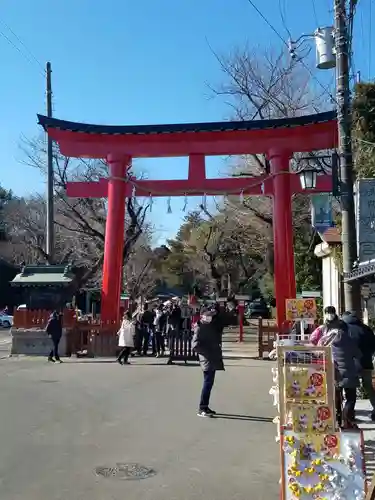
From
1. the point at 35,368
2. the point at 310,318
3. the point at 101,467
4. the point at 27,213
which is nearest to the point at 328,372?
the point at 101,467

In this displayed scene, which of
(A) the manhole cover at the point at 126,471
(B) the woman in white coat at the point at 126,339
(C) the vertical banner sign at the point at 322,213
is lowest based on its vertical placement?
(A) the manhole cover at the point at 126,471

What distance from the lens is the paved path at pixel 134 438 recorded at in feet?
20.2

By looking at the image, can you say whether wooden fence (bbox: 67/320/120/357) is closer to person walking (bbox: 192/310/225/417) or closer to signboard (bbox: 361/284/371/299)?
signboard (bbox: 361/284/371/299)

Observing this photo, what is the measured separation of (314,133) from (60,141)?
8.64 metres

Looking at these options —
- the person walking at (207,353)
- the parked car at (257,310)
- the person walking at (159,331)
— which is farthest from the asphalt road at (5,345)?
the parked car at (257,310)

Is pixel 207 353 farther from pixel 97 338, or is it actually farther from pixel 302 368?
pixel 97 338

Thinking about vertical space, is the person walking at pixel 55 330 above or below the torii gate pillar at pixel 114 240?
below

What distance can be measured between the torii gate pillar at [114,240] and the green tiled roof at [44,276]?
6.08 feet

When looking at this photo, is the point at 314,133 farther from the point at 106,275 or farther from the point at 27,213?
the point at 27,213

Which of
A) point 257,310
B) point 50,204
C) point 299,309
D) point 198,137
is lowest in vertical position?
point 299,309

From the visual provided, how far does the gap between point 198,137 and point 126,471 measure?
50.4 ft

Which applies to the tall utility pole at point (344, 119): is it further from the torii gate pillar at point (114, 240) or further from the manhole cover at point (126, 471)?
the torii gate pillar at point (114, 240)

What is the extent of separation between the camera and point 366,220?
1134 centimetres

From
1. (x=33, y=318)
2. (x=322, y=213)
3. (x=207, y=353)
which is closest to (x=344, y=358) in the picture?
(x=207, y=353)
